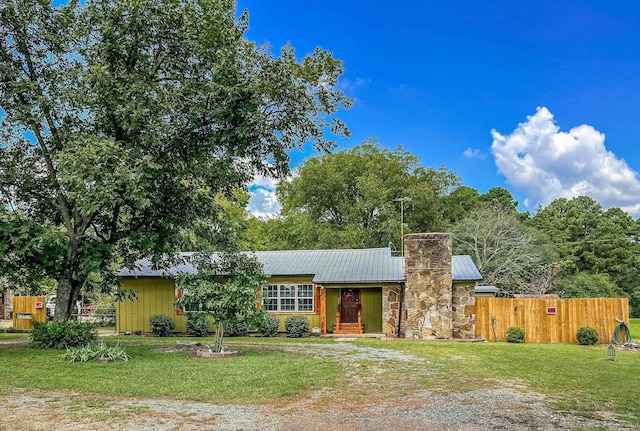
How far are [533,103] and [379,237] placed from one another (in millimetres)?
13740

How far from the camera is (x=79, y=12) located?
13.7 m

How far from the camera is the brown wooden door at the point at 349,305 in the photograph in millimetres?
22219

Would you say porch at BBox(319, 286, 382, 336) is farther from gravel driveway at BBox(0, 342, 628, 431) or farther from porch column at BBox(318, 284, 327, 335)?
gravel driveway at BBox(0, 342, 628, 431)

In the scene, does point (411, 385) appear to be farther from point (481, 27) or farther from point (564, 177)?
point (564, 177)

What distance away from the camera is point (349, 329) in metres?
21.0

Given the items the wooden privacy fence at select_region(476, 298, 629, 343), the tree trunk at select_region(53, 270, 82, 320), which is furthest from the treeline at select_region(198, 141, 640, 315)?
the tree trunk at select_region(53, 270, 82, 320)

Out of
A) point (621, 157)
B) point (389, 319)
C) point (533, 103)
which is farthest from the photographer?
point (621, 157)

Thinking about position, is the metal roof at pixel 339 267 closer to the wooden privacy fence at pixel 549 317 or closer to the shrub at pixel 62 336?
the wooden privacy fence at pixel 549 317

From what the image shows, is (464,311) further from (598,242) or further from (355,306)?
(598,242)

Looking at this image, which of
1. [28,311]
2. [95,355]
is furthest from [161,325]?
[95,355]

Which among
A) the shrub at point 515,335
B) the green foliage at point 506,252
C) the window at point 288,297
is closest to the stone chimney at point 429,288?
the shrub at point 515,335

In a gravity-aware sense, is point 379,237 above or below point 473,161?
Result: below

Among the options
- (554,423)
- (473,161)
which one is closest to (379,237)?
(473,161)

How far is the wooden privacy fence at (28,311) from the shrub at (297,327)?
11745 mm
